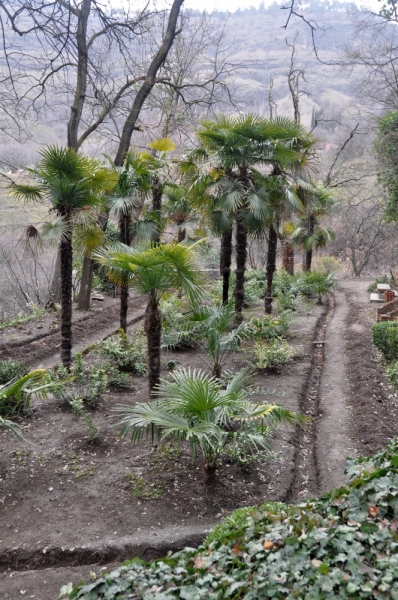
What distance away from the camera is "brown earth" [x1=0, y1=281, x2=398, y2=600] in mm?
4715

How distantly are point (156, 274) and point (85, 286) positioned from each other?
908 cm

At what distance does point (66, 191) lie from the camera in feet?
27.7

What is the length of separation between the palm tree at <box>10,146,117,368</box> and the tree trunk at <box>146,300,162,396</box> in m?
2.54

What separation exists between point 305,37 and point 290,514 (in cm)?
9144

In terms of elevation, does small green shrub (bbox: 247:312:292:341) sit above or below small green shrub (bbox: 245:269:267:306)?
below

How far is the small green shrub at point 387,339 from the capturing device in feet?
34.3

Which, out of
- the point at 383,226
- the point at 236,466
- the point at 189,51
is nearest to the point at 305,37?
the point at 383,226

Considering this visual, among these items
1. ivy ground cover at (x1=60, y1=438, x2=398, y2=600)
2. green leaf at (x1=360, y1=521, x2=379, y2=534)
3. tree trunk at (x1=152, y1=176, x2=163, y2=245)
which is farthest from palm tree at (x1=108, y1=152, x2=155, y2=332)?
green leaf at (x1=360, y1=521, x2=379, y2=534)

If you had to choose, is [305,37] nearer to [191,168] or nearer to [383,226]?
[383,226]

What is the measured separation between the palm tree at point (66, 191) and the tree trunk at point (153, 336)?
99.9 inches

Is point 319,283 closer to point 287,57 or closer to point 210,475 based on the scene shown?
point 210,475

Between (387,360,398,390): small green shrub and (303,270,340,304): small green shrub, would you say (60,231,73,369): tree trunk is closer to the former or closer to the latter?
(387,360,398,390): small green shrub

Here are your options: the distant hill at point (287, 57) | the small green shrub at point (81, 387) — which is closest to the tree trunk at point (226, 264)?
the small green shrub at point (81, 387)

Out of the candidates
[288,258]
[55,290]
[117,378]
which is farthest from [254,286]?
[117,378]
